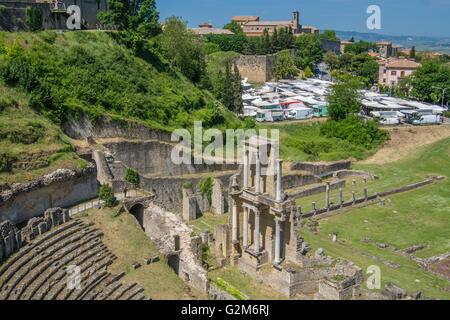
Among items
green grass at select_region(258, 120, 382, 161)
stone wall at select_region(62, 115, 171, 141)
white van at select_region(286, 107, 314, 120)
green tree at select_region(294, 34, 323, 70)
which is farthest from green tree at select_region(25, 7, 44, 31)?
green tree at select_region(294, 34, 323, 70)

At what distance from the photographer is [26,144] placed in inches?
1248

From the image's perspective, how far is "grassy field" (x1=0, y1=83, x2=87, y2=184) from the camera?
1157 inches

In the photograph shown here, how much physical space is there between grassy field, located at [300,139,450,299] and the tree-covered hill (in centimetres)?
1708

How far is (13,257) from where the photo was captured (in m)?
23.3

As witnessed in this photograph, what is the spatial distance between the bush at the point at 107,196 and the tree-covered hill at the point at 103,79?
29.3ft

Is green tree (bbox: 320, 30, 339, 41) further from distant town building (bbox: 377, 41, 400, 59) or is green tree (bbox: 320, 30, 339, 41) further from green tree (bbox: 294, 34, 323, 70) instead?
green tree (bbox: 294, 34, 323, 70)

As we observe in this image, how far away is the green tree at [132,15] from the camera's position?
51469 mm

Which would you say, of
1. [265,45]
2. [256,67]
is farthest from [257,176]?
[265,45]

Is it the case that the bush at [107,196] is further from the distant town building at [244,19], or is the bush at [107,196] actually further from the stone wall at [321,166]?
the distant town building at [244,19]

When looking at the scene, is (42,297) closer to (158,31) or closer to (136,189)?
(136,189)

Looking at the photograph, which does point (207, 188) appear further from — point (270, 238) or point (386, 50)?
point (386, 50)

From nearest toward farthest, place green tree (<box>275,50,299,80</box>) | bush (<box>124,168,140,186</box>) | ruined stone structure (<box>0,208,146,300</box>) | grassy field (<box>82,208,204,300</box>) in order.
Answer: ruined stone structure (<box>0,208,146,300</box>), grassy field (<box>82,208,204,300</box>), bush (<box>124,168,140,186</box>), green tree (<box>275,50,299,80</box>)
